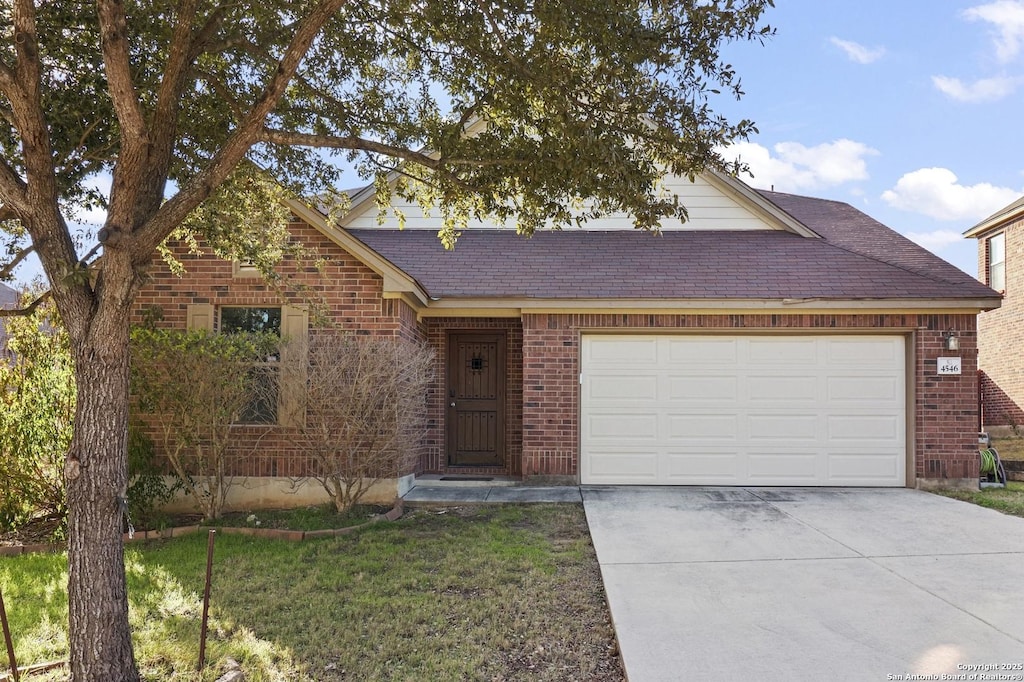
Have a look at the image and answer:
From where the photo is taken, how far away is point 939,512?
826 cm

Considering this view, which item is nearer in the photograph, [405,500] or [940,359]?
[405,500]

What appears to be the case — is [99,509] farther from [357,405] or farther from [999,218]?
[999,218]

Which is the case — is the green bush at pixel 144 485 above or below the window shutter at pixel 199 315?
below

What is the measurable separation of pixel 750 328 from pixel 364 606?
7333 mm

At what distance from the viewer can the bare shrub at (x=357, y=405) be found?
8016mm

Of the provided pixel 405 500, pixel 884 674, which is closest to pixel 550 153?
pixel 884 674

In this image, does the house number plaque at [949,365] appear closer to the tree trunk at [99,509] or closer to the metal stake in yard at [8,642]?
the tree trunk at [99,509]

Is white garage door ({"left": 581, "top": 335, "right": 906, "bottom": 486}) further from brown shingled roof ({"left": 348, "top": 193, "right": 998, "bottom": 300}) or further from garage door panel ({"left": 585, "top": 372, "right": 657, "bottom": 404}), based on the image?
brown shingled roof ({"left": 348, "top": 193, "right": 998, "bottom": 300})

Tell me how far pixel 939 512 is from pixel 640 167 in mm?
6088

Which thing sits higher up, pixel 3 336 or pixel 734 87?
pixel 734 87

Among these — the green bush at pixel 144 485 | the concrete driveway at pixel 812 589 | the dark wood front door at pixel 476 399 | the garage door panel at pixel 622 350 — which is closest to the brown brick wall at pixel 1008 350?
the concrete driveway at pixel 812 589

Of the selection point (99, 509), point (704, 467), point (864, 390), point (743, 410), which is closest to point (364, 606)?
point (99, 509)

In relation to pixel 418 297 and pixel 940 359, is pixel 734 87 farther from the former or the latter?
pixel 940 359

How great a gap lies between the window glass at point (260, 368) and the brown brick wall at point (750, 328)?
363 cm
